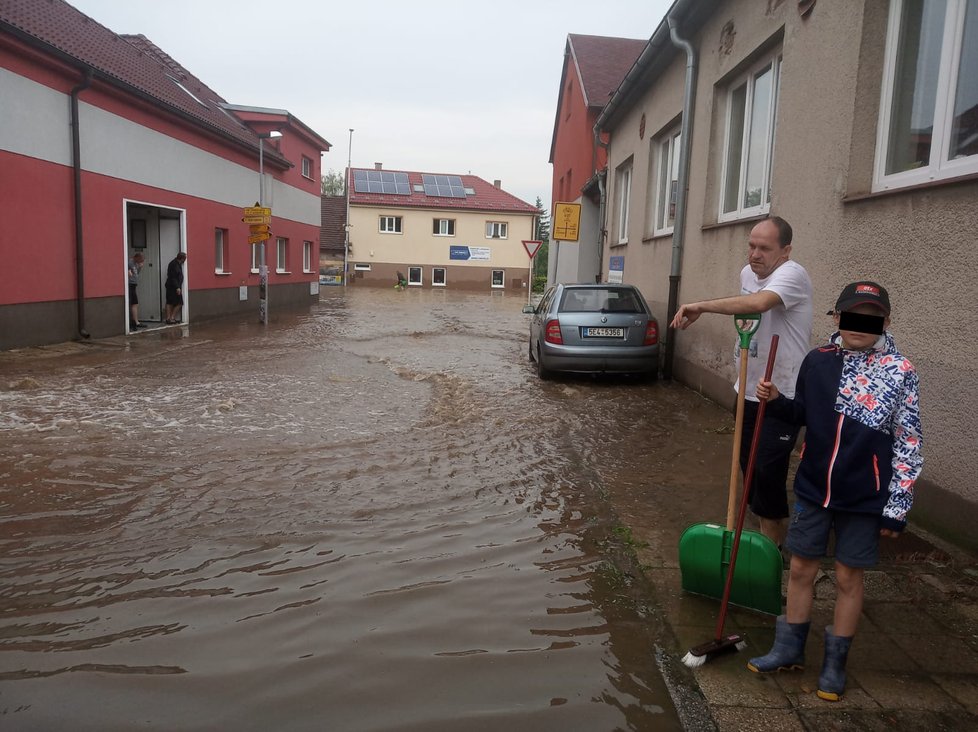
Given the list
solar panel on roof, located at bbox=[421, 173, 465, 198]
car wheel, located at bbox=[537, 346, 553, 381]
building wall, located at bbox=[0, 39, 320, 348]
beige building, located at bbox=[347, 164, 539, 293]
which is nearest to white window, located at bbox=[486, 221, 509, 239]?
beige building, located at bbox=[347, 164, 539, 293]

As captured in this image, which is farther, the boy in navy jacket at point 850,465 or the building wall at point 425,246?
the building wall at point 425,246

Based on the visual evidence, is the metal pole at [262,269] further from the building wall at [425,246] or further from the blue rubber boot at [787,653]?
the building wall at [425,246]

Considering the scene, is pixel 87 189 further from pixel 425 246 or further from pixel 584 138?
pixel 425 246

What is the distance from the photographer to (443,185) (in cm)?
5228

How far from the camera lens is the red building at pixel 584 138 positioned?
2134 centimetres

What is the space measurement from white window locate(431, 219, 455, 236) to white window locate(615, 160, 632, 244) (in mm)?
33746

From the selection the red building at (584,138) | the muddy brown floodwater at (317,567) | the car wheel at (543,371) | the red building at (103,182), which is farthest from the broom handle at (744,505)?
the red building at (584,138)

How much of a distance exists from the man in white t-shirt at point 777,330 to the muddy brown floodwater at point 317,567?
78cm

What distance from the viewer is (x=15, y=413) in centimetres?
746

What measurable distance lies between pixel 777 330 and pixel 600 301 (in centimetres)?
691

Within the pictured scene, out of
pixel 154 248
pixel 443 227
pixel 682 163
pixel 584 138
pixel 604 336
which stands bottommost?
pixel 604 336

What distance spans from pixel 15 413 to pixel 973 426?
7997 mm

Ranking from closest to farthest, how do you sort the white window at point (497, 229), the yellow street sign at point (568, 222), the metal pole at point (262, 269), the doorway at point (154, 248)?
1. the doorway at point (154, 248)
2. the metal pole at point (262, 269)
3. the yellow street sign at point (568, 222)
4. the white window at point (497, 229)

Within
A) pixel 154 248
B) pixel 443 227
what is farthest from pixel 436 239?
pixel 154 248
